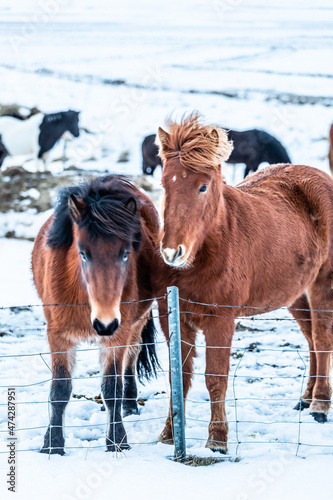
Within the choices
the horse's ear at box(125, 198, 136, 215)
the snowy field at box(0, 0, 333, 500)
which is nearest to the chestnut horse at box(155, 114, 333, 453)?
the horse's ear at box(125, 198, 136, 215)

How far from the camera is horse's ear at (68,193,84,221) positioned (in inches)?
145

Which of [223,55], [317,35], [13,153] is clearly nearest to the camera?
[13,153]

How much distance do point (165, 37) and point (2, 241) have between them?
108 feet

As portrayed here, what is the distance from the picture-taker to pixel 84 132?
826 inches

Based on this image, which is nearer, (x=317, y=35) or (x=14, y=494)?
(x=14, y=494)

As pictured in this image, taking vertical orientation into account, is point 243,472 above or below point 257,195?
below

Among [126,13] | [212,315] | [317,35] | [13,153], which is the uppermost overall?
[126,13]

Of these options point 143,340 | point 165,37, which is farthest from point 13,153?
point 165,37

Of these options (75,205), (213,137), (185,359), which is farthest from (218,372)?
(213,137)

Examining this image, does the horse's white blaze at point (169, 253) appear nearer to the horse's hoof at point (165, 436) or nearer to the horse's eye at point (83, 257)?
the horse's eye at point (83, 257)

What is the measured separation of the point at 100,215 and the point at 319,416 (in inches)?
104

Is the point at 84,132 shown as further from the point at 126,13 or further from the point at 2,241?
the point at 126,13

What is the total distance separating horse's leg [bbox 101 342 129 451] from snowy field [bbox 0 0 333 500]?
0.49ft

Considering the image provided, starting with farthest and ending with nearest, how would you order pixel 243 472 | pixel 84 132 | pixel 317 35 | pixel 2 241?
1. pixel 317 35
2. pixel 84 132
3. pixel 2 241
4. pixel 243 472
